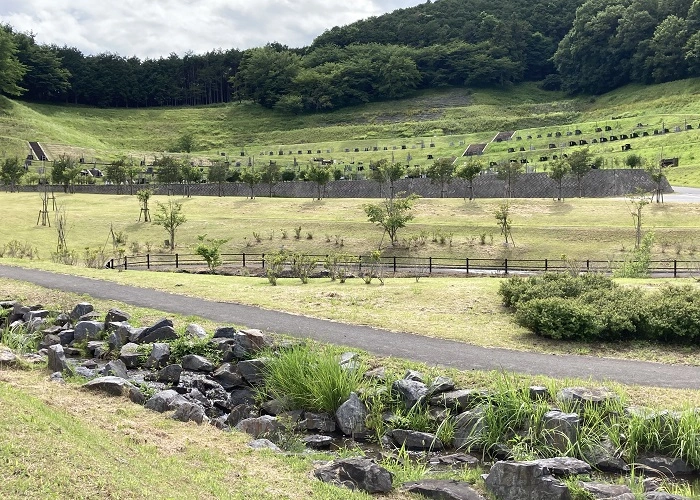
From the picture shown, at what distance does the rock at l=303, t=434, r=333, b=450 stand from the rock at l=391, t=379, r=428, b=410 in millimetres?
1367

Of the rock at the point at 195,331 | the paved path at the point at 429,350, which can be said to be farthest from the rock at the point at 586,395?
the rock at the point at 195,331

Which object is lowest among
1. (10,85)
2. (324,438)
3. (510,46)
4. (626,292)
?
(324,438)

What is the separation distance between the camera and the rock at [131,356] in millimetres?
13187

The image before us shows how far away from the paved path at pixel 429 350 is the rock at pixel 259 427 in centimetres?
323

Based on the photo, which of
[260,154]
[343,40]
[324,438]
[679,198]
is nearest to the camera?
[324,438]

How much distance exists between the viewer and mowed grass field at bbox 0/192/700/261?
3631cm

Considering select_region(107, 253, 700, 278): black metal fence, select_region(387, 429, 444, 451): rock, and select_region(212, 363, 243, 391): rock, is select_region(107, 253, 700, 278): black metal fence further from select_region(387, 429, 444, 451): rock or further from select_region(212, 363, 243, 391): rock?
select_region(387, 429, 444, 451): rock

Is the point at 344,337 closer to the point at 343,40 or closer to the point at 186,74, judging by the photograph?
the point at 186,74

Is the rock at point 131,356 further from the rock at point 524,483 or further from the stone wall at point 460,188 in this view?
the stone wall at point 460,188

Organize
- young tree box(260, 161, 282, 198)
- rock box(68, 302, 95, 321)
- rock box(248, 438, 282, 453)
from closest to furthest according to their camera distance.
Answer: rock box(248, 438, 282, 453) < rock box(68, 302, 95, 321) < young tree box(260, 161, 282, 198)

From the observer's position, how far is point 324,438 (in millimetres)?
9938

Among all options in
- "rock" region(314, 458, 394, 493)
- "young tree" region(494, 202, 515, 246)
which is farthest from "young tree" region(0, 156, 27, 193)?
"rock" region(314, 458, 394, 493)

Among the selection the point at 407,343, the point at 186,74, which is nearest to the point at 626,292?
the point at 407,343

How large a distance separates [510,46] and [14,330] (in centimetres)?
14198
